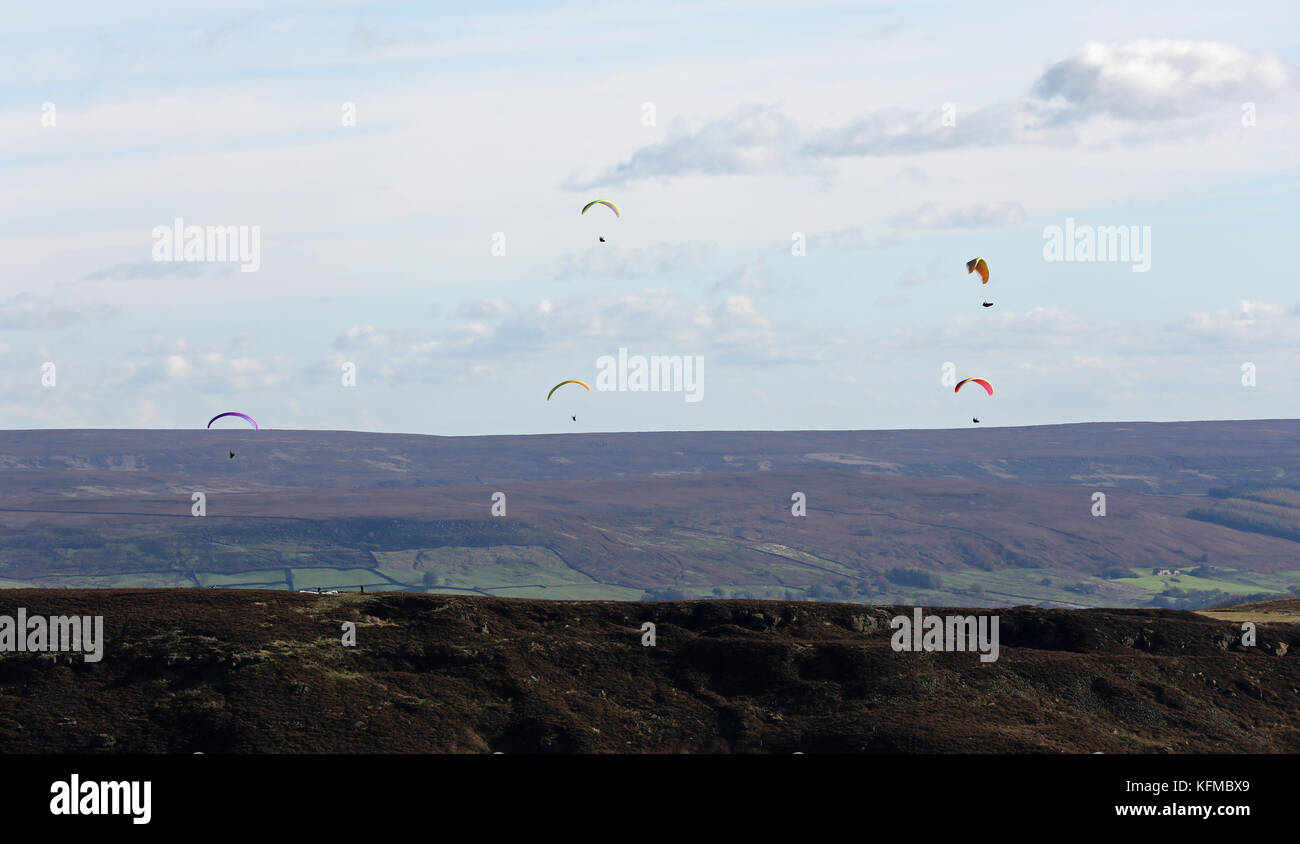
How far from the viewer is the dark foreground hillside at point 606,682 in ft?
235

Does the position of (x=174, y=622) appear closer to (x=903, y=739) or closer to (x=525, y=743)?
(x=525, y=743)

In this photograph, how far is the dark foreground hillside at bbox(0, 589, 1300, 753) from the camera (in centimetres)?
7175

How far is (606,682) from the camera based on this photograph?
80.8 metres

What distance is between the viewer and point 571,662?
272ft
